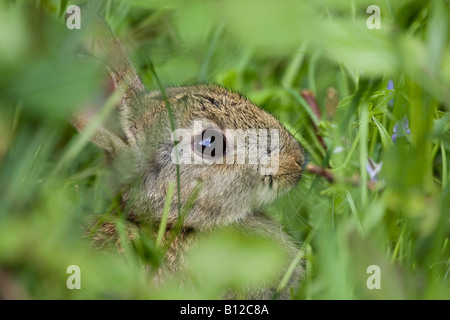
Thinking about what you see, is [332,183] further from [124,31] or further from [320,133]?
[124,31]

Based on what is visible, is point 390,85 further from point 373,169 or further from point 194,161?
point 194,161

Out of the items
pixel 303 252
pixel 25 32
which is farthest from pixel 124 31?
pixel 25 32

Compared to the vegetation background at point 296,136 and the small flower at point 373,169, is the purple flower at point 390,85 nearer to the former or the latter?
the vegetation background at point 296,136

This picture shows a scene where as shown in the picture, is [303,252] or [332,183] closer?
[303,252]

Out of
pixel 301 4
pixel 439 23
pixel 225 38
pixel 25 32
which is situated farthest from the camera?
pixel 225 38

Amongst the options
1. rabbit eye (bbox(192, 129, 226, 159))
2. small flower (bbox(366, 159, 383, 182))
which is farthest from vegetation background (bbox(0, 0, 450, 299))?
rabbit eye (bbox(192, 129, 226, 159))

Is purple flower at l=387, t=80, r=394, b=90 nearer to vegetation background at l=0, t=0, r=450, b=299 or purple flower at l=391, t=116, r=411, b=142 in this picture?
vegetation background at l=0, t=0, r=450, b=299
